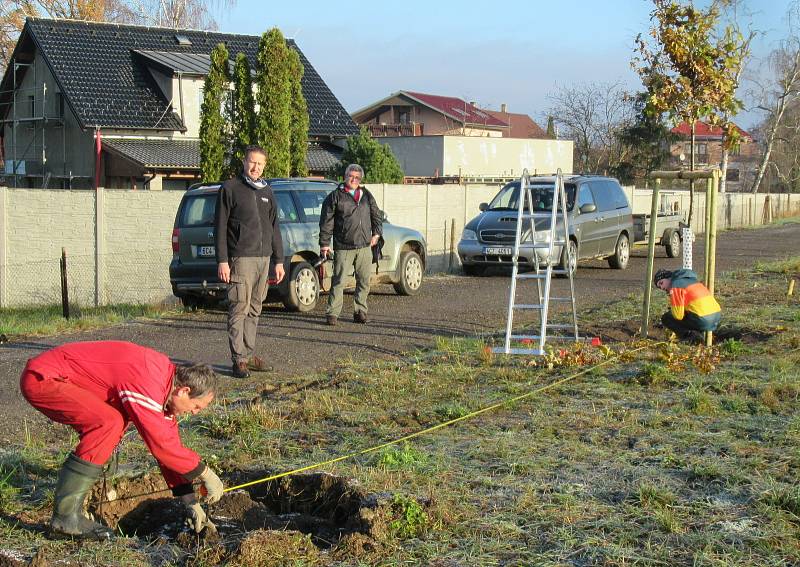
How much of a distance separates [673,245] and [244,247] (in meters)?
17.9

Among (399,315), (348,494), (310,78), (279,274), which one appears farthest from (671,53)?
(310,78)

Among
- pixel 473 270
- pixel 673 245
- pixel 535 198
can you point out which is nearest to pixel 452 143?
pixel 673 245

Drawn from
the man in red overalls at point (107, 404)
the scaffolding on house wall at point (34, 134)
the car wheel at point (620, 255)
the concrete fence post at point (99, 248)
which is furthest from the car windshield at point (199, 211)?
the scaffolding on house wall at point (34, 134)

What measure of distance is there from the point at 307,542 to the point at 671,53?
1803 centimetres

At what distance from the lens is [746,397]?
763cm

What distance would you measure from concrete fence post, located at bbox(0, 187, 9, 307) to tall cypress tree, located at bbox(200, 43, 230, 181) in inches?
227

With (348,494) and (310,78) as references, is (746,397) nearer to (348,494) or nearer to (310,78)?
(348,494)

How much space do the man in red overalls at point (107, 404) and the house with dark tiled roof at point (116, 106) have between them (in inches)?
1027

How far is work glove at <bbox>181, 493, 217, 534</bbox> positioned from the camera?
4.89 metres

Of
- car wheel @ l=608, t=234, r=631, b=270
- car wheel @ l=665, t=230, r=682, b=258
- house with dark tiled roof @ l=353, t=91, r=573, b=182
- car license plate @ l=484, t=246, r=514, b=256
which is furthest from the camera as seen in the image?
house with dark tiled roof @ l=353, t=91, r=573, b=182

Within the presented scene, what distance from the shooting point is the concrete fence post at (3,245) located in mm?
16016

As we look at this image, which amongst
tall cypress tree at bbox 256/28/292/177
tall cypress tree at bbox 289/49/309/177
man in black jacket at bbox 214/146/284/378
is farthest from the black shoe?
tall cypress tree at bbox 289/49/309/177

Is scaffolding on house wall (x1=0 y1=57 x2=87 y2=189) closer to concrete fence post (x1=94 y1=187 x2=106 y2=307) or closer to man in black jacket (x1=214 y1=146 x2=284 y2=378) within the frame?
concrete fence post (x1=94 y1=187 x2=106 y2=307)

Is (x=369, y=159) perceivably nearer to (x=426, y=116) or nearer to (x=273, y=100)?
(x=273, y=100)
